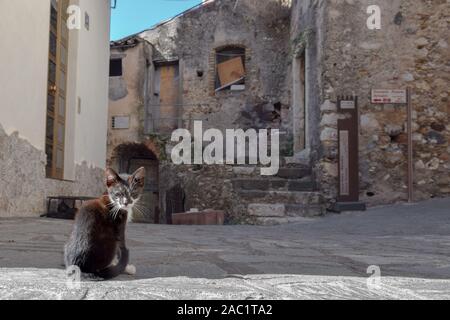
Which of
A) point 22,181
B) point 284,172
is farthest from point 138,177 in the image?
point 284,172

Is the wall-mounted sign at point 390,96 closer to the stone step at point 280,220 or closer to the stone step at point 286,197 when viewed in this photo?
the stone step at point 286,197

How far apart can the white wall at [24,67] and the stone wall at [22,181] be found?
6.0 inches

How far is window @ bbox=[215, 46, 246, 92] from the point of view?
13.3 meters

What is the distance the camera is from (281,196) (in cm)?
697

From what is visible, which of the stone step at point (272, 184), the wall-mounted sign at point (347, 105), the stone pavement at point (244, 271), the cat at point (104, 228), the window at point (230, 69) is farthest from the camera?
the window at point (230, 69)

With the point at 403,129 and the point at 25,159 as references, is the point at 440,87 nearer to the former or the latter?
the point at 403,129

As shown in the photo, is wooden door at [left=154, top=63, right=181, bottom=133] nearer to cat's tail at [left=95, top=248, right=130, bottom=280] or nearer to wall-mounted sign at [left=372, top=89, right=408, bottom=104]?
wall-mounted sign at [left=372, top=89, right=408, bottom=104]

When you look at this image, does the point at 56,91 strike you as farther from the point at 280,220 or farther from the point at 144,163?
the point at 144,163

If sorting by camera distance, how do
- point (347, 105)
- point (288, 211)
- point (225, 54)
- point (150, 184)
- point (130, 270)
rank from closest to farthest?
point (130, 270) → point (288, 211) → point (347, 105) → point (225, 54) → point (150, 184)

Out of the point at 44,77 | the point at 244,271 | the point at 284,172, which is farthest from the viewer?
the point at 284,172

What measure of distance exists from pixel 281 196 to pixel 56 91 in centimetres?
378

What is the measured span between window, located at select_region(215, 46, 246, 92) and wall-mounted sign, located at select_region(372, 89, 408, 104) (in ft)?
21.1

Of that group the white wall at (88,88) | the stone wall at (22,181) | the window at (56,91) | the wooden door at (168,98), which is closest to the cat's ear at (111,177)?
the stone wall at (22,181)

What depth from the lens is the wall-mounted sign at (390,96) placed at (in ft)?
23.2
